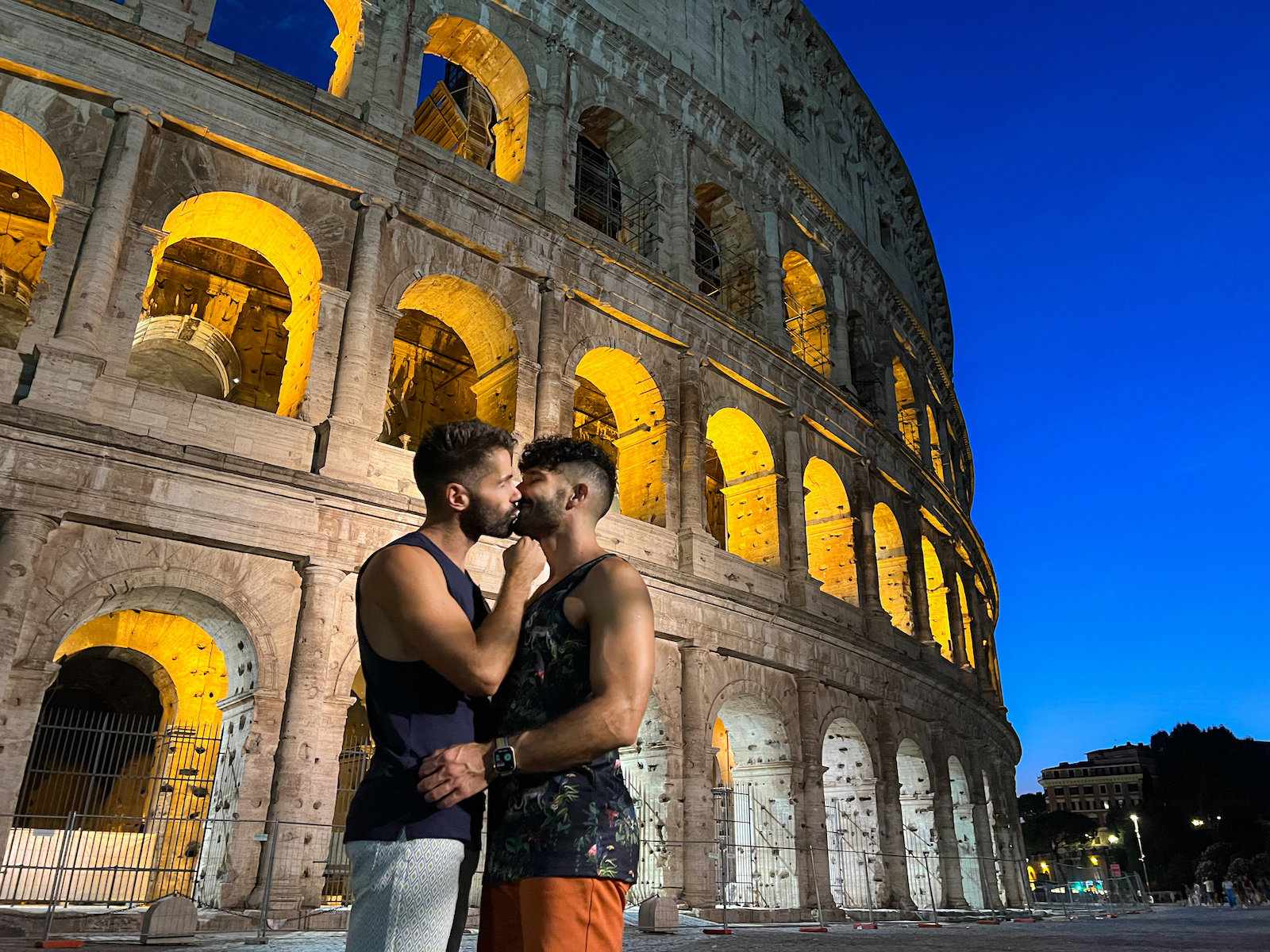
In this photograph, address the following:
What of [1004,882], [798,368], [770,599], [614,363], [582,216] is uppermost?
[582,216]

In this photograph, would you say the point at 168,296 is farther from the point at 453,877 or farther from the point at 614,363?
the point at 453,877

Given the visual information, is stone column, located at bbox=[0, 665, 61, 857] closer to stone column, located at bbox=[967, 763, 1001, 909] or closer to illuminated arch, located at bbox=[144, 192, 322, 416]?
illuminated arch, located at bbox=[144, 192, 322, 416]

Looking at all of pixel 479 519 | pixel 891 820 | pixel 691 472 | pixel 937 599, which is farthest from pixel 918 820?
pixel 479 519

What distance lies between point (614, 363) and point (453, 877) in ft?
41.7

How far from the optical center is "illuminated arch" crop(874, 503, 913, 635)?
19.4 meters

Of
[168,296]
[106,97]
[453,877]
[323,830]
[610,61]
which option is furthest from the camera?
[610,61]

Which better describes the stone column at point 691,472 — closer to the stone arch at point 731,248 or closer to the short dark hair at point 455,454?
the stone arch at point 731,248

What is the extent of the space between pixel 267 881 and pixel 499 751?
7.29 meters

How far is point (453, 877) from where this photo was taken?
1.86 meters

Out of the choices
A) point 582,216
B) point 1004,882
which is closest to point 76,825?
point 582,216

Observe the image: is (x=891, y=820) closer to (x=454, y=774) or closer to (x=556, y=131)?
Answer: (x=556, y=131)

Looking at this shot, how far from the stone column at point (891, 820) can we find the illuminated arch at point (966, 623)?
22.2 feet

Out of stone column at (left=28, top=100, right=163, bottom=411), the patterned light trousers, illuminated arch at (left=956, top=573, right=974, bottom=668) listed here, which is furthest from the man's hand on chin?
illuminated arch at (left=956, top=573, right=974, bottom=668)

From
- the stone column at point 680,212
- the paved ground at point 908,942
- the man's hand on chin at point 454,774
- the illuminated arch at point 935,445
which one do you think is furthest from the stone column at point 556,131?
the illuminated arch at point 935,445
